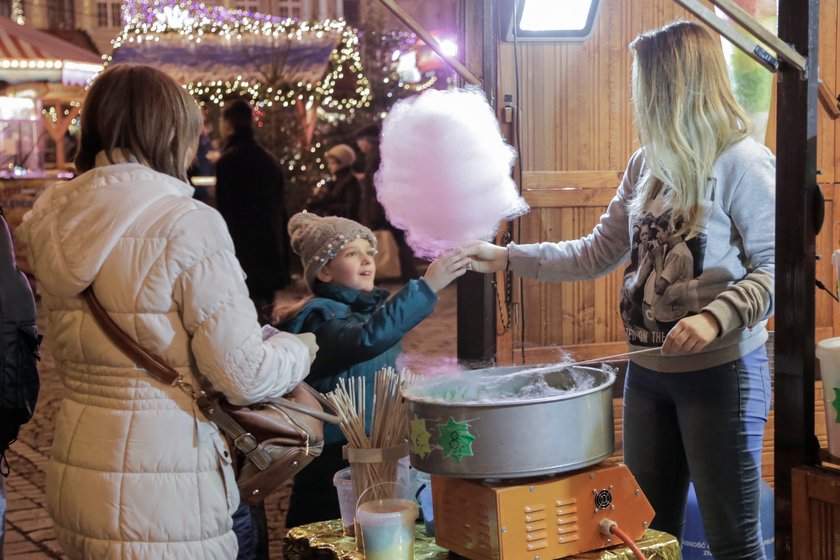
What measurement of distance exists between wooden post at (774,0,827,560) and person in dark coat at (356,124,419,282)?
22.8 feet

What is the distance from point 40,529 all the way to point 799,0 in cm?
374

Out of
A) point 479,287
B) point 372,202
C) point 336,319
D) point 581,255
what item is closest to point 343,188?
point 372,202

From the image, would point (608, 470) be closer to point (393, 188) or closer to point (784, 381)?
point (784, 381)

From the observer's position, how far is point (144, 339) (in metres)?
1.99

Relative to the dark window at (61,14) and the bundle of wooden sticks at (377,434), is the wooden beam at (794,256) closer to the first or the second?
the bundle of wooden sticks at (377,434)

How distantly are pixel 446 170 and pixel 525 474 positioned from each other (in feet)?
3.32

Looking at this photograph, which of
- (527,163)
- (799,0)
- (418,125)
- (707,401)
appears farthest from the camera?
(527,163)

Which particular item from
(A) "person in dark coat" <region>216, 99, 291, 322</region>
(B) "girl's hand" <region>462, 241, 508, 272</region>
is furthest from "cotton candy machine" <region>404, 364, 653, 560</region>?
(A) "person in dark coat" <region>216, 99, 291, 322</region>

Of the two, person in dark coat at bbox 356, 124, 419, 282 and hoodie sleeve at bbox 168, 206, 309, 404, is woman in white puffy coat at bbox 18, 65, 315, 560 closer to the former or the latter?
hoodie sleeve at bbox 168, 206, 309, 404

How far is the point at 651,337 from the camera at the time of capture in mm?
2480

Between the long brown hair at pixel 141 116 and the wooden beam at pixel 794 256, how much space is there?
4.52 feet

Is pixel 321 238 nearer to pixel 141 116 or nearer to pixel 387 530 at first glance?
pixel 141 116

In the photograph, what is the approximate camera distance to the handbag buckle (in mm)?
2084

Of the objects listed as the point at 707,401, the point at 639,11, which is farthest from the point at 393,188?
the point at 639,11
